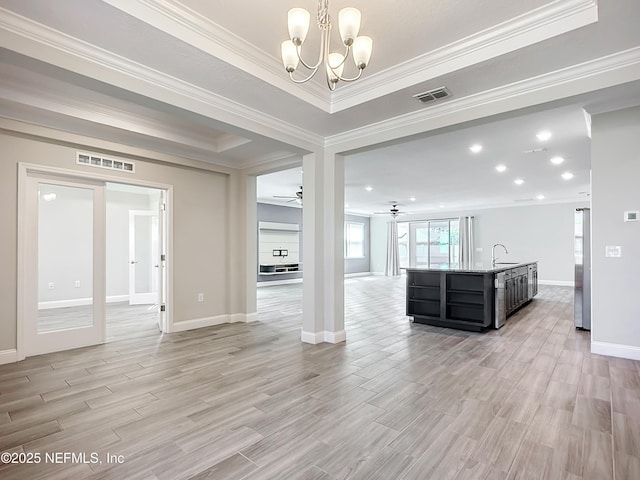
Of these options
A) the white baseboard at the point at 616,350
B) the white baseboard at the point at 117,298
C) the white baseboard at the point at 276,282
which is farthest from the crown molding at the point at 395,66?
the white baseboard at the point at 276,282

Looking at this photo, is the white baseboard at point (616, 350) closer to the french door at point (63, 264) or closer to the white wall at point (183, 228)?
the white wall at point (183, 228)

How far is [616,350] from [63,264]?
21.5 feet

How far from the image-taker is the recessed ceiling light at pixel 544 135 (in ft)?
15.4

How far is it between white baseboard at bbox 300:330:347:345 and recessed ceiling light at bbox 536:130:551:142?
4017 mm

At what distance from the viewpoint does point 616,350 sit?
363 cm

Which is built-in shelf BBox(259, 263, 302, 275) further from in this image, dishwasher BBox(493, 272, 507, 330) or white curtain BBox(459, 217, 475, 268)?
dishwasher BBox(493, 272, 507, 330)

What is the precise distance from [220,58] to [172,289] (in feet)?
11.6

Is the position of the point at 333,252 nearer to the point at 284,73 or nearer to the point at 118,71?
the point at 284,73

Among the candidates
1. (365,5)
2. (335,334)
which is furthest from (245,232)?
(365,5)

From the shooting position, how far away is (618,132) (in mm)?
3594

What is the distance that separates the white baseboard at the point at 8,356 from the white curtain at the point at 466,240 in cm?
1260

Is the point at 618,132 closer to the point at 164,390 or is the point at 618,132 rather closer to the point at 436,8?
the point at 436,8

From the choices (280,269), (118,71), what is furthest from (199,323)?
(280,269)

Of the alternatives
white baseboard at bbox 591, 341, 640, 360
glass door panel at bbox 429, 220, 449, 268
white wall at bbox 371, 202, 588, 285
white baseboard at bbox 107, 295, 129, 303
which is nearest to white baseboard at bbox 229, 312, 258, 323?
white baseboard at bbox 107, 295, 129, 303
